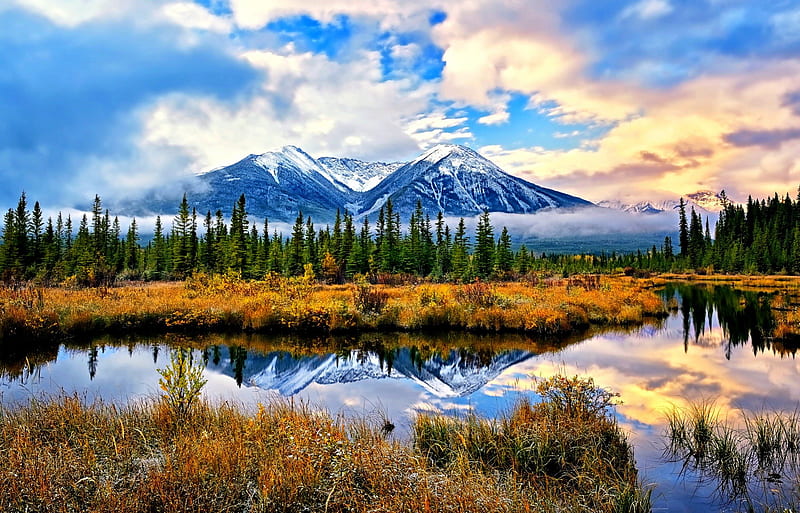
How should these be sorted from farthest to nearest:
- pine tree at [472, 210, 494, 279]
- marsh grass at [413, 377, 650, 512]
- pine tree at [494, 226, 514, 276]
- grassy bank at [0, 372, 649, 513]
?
1. pine tree at [494, 226, 514, 276]
2. pine tree at [472, 210, 494, 279]
3. marsh grass at [413, 377, 650, 512]
4. grassy bank at [0, 372, 649, 513]

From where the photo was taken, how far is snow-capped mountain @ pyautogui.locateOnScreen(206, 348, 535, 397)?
48.7ft

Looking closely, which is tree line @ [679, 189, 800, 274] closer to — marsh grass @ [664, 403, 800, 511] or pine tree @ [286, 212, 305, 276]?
pine tree @ [286, 212, 305, 276]

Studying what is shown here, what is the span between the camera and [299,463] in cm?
633

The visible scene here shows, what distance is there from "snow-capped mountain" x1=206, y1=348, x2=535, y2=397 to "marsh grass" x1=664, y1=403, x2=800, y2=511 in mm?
5722

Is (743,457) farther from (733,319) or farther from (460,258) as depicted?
(460,258)

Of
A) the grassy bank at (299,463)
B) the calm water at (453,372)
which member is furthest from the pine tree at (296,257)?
the grassy bank at (299,463)

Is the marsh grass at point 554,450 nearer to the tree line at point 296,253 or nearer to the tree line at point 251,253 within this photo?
the tree line at point 296,253

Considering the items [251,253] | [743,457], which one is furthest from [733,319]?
[251,253]

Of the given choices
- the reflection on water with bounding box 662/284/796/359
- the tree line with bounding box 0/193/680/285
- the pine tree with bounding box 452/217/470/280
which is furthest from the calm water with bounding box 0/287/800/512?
the pine tree with bounding box 452/217/470/280

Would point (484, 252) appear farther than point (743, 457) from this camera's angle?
Yes

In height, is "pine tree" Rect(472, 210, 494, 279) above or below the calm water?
above

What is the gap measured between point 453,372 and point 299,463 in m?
10.6

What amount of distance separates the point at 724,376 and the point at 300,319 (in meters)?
18.0

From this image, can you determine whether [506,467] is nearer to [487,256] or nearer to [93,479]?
[93,479]
